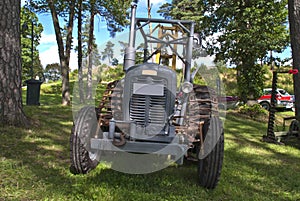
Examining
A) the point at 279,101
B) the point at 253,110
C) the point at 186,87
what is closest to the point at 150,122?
the point at 186,87

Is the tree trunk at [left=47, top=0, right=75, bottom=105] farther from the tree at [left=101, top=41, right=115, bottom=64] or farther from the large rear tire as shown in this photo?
the large rear tire

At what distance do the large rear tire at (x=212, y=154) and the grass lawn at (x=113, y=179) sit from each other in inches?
5.5

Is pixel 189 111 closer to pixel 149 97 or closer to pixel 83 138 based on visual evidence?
pixel 149 97

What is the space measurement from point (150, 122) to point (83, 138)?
80cm

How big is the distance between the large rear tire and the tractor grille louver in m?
0.56

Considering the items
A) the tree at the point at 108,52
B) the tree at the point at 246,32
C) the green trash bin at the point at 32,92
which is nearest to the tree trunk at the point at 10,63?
the tree at the point at 108,52

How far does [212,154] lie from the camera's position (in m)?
3.46

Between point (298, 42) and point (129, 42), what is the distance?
15.9ft

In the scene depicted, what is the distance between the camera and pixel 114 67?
377 cm

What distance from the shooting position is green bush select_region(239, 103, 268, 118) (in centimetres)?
1352

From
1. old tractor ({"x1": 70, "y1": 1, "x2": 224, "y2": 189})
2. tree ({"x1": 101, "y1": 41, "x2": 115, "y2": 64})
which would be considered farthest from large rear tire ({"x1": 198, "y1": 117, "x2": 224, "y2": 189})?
tree ({"x1": 101, "y1": 41, "x2": 115, "y2": 64})

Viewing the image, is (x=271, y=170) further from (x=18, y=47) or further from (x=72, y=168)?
(x=18, y=47)

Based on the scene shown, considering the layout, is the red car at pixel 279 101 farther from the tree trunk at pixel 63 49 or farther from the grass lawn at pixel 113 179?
the grass lawn at pixel 113 179

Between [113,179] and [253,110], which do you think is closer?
[113,179]
